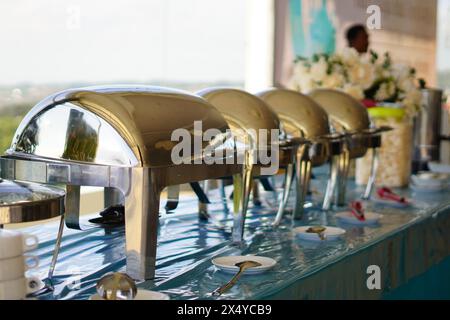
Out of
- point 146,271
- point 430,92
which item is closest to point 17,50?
point 430,92

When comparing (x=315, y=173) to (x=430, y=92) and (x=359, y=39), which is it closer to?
(x=359, y=39)

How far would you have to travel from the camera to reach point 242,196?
55.3 inches

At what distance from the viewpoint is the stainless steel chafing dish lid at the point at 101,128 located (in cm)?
110

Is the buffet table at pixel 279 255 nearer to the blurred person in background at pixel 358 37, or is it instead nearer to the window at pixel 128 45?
the blurred person in background at pixel 358 37

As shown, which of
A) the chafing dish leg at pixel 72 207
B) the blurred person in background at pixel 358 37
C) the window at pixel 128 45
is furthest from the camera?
the window at pixel 128 45

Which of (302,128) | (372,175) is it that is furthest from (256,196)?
(372,175)

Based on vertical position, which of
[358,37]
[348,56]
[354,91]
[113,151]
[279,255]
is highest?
[358,37]

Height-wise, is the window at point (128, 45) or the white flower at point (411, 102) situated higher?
the window at point (128, 45)

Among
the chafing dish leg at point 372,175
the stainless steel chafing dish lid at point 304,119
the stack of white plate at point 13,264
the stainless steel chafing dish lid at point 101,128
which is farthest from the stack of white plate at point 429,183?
the stack of white plate at point 13,264

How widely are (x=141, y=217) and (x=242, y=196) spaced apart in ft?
1.17

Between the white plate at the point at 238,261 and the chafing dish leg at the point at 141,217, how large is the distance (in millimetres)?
133

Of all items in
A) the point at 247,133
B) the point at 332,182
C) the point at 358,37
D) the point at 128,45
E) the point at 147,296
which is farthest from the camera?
the point at 128,45

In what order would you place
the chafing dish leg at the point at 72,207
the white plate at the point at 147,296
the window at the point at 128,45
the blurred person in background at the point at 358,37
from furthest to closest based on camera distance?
the window at the point at 128,45 < the blurred person in background at the point at 358,37 < the chafing dish leg at the point at 72,207 < the white plate at the point at 147,296

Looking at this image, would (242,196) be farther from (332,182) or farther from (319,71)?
(319,71)
